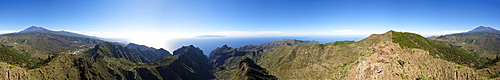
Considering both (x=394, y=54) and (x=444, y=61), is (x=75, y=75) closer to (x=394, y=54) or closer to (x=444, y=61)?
(x=394, y=54)

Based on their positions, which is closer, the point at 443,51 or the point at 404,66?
the point at 404,66

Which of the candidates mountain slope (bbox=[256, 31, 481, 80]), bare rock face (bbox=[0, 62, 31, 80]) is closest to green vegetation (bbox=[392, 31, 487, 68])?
mountain slope (bbox=[256, 31, 481, 80])

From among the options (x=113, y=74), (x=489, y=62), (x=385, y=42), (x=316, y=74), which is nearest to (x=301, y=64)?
(x=316, y=74)

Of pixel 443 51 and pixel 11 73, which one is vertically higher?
pixel 443 51

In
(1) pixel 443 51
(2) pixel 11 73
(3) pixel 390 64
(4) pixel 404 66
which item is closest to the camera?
(4) pixel 404 66

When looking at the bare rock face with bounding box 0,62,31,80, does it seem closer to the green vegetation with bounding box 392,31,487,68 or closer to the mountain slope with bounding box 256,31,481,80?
the mountain slope with bounding box 256,31,481,80

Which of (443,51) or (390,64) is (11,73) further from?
(443,51)

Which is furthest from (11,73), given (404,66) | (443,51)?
(443,51)
